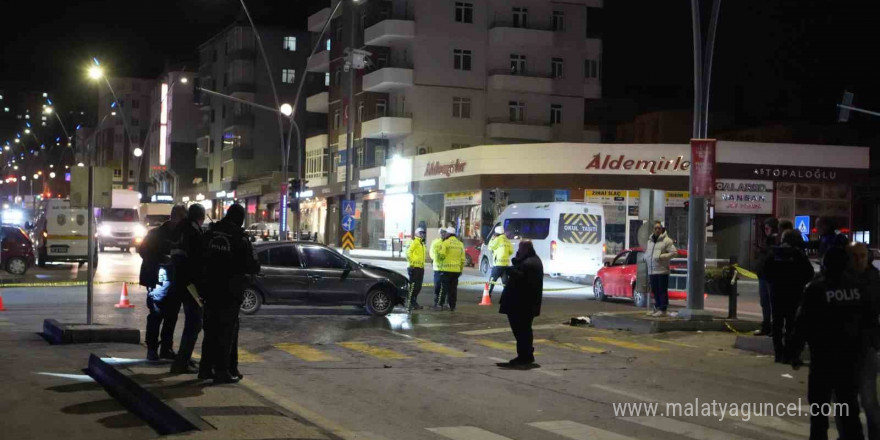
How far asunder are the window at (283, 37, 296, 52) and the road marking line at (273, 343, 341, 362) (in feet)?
235

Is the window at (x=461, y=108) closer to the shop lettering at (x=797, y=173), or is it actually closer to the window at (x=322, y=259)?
the shop lettering at (x=797, y=173)

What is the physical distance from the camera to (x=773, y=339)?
44.2 feet

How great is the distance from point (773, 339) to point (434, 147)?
4595 cm

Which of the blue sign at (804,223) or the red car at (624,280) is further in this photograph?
the blue sign at (804,223)

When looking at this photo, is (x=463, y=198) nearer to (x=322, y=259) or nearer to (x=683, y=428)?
(x=322, y=259)

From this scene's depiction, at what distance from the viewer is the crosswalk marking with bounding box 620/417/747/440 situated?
8.64 meters

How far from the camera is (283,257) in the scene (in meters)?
19.2

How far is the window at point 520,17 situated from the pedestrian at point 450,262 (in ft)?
136

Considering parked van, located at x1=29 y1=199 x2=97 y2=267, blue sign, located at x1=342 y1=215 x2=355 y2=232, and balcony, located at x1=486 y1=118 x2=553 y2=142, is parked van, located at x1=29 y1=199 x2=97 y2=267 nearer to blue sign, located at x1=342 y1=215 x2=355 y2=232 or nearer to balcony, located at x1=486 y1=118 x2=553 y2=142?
blue sign, located at x1=342 y1=215 x2=355 y2=232

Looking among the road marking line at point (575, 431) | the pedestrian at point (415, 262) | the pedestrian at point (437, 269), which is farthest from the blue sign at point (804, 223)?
the road marking line at point (575, 431)

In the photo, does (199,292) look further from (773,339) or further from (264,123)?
(264,123)

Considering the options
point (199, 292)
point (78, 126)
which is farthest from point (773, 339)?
point (78, 126)

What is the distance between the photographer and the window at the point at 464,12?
59594 millimetres

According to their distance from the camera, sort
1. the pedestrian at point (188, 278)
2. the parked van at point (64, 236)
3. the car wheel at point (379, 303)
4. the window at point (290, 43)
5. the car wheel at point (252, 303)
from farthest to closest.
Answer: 1. the window at point (290, 43)
2. the parked van at point (64, 236)
3. the car wheel at point (379, 303)
4. the car wheel at point (252, 303)
5. the pedestrian at point (188, 278)
